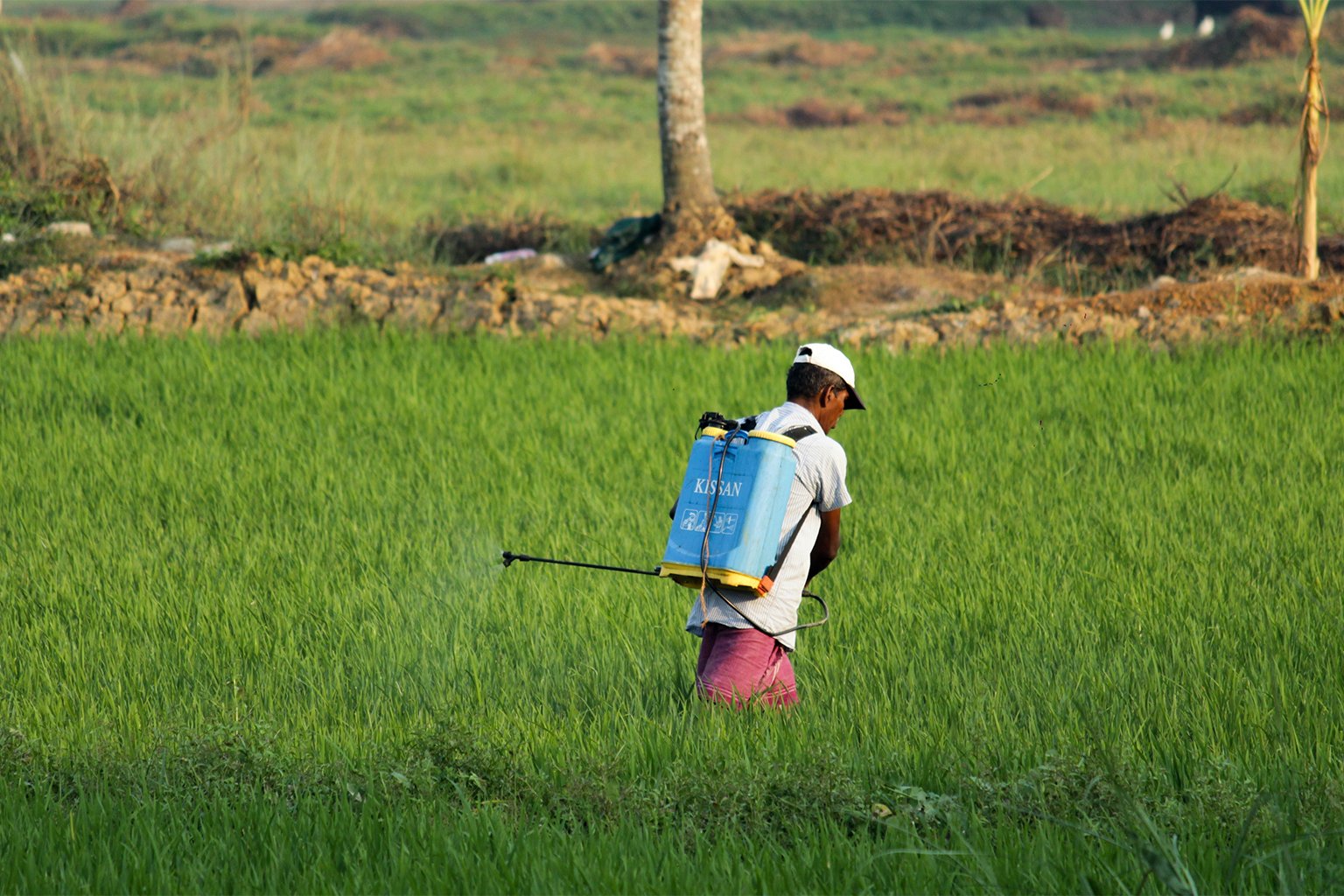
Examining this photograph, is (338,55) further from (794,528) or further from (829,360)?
(794,528)

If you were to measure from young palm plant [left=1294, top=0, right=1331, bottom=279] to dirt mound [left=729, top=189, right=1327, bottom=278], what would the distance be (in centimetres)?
95

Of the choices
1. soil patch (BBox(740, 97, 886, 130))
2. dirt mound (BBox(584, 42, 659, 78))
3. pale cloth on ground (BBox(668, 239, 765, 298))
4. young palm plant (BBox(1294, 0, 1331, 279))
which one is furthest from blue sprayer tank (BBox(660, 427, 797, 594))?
dirt mound (BBox(584, 42, 659, 78))

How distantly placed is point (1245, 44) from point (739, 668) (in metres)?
39.7

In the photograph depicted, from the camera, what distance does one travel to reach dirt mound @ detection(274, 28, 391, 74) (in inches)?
1825

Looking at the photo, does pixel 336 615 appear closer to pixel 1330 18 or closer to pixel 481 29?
pixel 1330 18

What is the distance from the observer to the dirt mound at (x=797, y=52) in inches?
1935

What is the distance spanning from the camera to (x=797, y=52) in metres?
50.1

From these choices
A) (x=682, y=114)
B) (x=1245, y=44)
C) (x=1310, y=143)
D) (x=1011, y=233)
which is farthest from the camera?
(x=1245, y=44)

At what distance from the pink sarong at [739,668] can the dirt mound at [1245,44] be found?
1507 inches

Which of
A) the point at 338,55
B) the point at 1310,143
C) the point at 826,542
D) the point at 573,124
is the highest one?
the point at 1310,143

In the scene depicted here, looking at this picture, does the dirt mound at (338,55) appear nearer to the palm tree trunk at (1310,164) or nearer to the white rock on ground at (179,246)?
the white rock on ground at (179,246)

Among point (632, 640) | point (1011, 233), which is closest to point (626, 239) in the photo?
point (1011, 233)

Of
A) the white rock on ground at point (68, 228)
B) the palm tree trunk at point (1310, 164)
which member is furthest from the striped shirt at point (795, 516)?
the white rock on ground at point (68, 228)

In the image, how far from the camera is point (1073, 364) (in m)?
8.74
